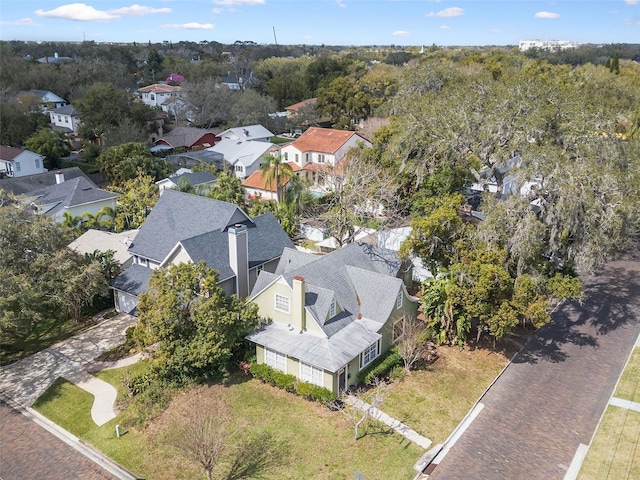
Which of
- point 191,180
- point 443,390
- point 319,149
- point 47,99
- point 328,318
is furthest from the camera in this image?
point 47,99

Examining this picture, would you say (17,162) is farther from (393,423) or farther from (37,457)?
(393,423)

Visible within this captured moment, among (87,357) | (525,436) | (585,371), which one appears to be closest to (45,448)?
(87,357)

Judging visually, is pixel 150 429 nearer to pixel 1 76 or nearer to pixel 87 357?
pixel 87 357

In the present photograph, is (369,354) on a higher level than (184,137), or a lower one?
lower

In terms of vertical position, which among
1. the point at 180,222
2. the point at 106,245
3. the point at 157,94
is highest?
the point at 157,94

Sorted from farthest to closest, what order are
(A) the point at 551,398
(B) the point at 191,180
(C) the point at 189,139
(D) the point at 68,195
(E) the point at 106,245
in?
(C) the point at 189,139 → (B) the point at 191,180 → (D) the point at 68,195 → (E) the point at 106,245 → (A) the point at 551,398

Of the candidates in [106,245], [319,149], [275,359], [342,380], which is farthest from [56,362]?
[319,149]

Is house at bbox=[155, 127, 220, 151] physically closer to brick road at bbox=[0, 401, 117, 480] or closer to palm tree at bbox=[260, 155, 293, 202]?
palm tree at bbox=[260, 155, 293, 202]
